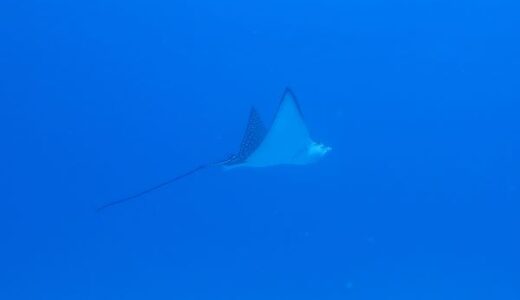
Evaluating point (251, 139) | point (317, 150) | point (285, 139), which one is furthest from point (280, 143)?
point (317, 150)

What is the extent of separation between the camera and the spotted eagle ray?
391cm

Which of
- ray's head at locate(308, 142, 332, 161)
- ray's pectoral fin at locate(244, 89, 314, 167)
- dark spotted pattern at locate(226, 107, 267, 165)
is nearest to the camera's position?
ray's pectoral fin at locate(244, 89, 314, 167)

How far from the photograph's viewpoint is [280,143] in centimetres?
420

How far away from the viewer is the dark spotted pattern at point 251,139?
4.13 meters

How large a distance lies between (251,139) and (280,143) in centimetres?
27

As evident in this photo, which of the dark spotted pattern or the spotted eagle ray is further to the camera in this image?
the dark spotted pattern

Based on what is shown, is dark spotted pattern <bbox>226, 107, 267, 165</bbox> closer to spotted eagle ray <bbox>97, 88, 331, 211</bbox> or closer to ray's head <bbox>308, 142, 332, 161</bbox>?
spotted eagle ray <bbox>97, 88, 331, 211</bbox>

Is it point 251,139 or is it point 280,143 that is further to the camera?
point 251,139

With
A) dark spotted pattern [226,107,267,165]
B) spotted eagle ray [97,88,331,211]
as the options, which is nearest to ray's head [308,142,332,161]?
spotted eagle ray [97,88,331,211]

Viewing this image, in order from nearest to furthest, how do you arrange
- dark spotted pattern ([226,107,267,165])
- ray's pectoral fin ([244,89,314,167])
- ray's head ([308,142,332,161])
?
1. ray's pectoral fin ([244,89,314,167])
2. dark spotted pattern ([226,107,267,165])
3. ray's head ([308,142,332,161])

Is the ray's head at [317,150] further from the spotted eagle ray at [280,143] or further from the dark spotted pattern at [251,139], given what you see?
the dark spotted pattern at [251,139]

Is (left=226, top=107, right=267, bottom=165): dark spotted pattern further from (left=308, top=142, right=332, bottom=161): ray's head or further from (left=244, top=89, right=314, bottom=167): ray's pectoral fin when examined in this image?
(left=308, top=142, right=332, bottom=161): ray's head

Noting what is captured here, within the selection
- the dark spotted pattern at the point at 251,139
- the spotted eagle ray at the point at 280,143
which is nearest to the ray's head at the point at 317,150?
the spotted eagle ray at the point at 280,143

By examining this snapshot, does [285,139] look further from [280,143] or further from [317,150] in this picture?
[317,150]
